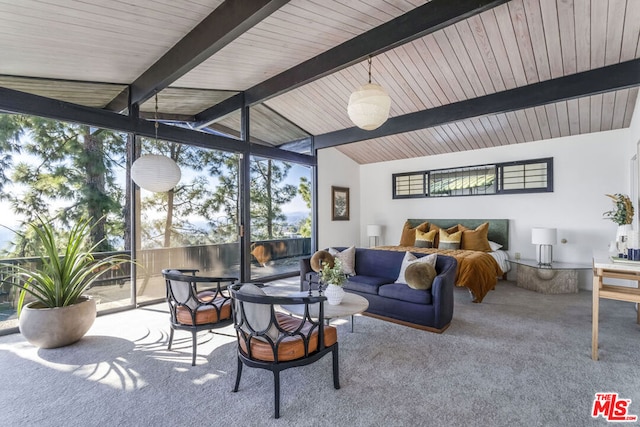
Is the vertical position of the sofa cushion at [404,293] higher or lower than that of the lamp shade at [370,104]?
lower

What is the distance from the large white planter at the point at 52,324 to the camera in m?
2.99

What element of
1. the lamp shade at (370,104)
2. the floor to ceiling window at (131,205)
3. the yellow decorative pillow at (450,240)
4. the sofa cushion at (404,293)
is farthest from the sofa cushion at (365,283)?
the yellow decorative pillow at (450,240)

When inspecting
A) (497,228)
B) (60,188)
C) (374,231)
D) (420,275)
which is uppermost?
(60,188)

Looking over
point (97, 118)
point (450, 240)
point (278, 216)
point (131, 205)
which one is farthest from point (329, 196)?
point (97, 118)

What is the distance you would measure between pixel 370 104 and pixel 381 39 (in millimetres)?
794

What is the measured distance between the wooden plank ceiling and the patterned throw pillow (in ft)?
8.16

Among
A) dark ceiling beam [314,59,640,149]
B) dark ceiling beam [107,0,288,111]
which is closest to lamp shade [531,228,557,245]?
dark ceiling beam [314,59,640,149]

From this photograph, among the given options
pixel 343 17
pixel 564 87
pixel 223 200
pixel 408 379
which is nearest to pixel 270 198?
pixel 223 200

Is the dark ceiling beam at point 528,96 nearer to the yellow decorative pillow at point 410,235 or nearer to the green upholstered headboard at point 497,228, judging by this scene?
the yellow decorative pillow at point 410,235

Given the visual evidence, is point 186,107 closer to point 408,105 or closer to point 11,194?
point 11,194

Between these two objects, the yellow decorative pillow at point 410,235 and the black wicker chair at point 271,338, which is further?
the yellow decorative pillow at point 410,235

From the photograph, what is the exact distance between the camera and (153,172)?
386cm

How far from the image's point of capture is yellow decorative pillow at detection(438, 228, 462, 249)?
6055 mm

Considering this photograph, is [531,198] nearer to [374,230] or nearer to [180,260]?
[374,230]
